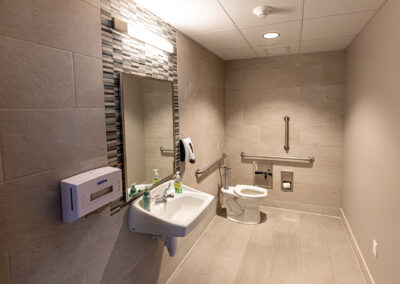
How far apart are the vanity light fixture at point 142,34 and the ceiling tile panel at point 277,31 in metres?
→ 0.83

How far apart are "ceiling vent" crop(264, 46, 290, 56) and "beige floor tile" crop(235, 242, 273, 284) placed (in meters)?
2.39

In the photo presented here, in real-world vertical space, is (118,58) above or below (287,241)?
above

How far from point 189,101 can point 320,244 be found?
7.21ft

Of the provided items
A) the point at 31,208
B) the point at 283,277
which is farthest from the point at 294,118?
the point at 31,208

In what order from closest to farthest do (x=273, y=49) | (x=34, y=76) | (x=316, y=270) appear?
(x=34, y=76) < (x=316, y=270) < (x=273, y=49)

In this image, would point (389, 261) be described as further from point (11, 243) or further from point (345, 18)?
point (11, 243)

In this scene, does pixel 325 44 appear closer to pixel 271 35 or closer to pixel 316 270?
pixel 271 35

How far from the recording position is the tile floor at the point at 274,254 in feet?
7.64

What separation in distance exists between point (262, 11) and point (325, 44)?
1.53 meters

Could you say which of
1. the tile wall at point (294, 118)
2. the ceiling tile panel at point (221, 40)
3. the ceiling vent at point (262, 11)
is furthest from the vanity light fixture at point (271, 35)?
the tile wall at point (294, 118)

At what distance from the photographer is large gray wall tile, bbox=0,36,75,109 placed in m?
1.00

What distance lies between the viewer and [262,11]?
190cm

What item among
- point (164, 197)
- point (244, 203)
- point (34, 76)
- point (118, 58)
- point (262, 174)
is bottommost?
point (244, 203)

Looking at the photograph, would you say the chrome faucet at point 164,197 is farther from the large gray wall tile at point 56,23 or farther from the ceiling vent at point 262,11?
the ceiling vent at point 262,11
